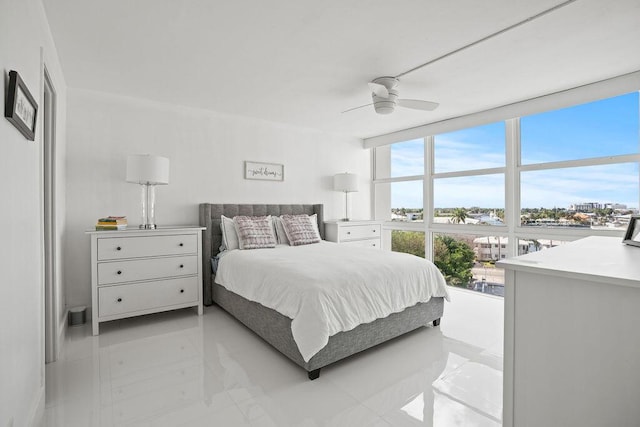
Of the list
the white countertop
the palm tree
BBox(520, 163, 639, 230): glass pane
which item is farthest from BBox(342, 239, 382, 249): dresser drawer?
the white countertop

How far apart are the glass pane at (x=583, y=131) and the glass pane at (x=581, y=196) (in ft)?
0.57

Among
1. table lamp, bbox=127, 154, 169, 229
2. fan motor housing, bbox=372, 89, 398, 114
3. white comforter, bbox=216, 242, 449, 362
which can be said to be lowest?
white comforter, bbox=216, 242, 449, 362

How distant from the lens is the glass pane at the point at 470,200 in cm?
416

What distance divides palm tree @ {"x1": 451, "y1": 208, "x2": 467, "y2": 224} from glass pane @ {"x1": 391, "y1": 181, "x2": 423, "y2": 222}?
57 cm

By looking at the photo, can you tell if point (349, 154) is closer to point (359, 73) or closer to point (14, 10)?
point (359, 73)

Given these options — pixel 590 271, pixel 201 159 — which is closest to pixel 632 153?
pixel 590 271

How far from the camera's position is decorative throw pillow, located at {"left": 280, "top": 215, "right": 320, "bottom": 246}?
13.2 feet

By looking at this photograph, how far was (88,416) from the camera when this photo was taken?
5.85 ft

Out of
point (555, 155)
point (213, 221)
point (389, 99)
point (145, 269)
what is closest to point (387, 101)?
point (389, 99)

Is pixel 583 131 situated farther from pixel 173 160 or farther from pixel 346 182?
pixel 173 160

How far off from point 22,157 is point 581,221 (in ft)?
15.3

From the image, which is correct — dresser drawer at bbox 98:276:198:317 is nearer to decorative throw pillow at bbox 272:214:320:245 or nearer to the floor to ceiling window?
decorative throw pillow at bbox 272:214:320:245

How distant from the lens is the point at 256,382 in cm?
214

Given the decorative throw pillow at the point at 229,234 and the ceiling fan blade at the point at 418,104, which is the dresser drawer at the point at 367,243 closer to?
the decorative throw pillow at the point at 229,234
